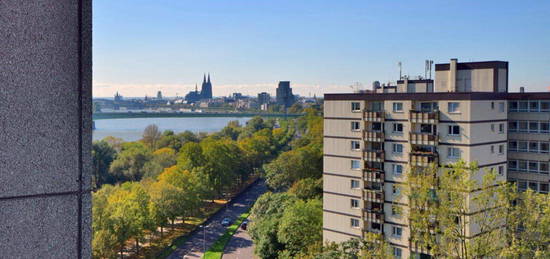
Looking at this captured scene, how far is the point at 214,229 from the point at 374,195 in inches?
676

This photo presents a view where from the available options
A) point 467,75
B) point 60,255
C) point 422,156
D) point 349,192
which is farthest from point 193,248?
point 60,255

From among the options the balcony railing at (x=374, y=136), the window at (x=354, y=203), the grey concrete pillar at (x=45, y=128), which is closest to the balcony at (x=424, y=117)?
the balcony railing at (x=374, y=136)

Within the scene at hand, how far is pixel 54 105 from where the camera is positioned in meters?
2.60

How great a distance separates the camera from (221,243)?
2988cm

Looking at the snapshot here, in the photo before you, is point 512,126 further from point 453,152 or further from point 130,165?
point 130,165

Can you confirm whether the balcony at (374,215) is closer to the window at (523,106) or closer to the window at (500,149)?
the window at (500,149)

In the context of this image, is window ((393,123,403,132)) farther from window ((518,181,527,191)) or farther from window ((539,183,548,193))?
window ((539,183,548,193))

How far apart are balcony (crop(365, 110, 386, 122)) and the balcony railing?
0.57 meters

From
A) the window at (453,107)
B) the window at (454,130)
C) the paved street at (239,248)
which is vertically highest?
Result: the window at (453,107)

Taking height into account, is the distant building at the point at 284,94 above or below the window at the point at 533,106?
above

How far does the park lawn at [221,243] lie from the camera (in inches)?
1083

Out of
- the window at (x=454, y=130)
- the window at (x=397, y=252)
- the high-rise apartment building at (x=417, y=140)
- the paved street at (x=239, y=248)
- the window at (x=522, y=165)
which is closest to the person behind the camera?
the window at (x=454, y=130)

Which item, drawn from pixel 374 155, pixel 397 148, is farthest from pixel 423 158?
pixel 374 155

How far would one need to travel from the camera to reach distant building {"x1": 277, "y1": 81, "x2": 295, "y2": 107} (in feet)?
537
